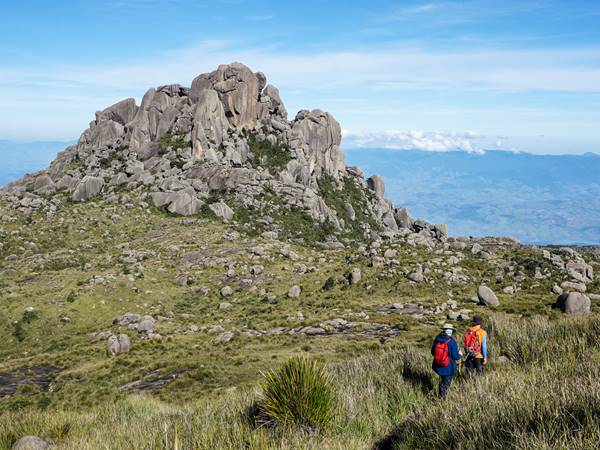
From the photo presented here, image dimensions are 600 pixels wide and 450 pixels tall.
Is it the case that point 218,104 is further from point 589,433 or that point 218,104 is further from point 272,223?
point 589,433

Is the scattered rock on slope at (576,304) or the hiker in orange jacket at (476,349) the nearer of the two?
the hiker in orange jacket at (476,349)

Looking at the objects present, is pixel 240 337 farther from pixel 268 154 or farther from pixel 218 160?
pixel 268 154

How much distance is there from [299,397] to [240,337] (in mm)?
24034

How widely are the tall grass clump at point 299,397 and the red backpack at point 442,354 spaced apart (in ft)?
11.5

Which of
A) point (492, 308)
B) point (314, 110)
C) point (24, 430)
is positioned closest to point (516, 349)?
point (24, 430)

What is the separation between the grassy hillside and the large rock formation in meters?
6.76

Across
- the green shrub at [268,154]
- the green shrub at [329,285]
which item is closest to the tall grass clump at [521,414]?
the green shrub at [329,285]

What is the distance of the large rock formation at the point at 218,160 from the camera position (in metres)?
67.0

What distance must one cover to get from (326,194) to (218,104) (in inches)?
1029

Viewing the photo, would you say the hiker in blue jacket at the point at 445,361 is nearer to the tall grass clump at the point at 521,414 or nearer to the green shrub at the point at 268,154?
the tall grass clump at the point at 521,414

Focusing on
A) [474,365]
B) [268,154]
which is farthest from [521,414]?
[268,154]

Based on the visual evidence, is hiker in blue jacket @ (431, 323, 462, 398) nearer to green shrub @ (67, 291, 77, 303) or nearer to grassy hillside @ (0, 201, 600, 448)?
grassy hillside @ (0, 201, 600, 448)

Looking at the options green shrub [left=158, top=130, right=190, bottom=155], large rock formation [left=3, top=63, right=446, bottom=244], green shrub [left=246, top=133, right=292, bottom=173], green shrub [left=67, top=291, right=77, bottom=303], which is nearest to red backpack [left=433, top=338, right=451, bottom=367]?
green shrub [left=67, top=291, right=77, bottom=303]

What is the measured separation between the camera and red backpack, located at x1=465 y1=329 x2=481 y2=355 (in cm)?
1089
